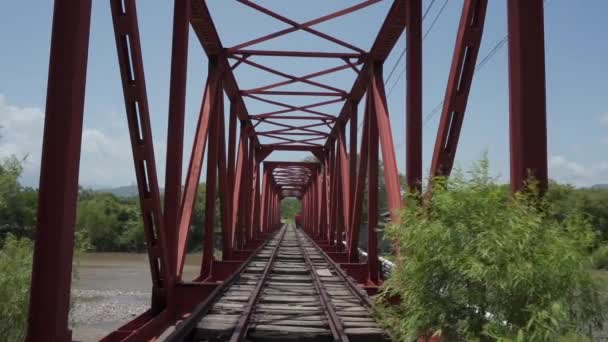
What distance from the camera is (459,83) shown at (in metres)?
6.29

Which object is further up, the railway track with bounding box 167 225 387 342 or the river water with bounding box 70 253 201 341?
the railway track with bounding box 167 225 387 342

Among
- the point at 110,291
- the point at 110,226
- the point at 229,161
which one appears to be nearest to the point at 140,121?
the point at 229,161

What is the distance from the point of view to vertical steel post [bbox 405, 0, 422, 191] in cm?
794

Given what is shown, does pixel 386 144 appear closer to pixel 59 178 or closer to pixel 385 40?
pixel 385 40

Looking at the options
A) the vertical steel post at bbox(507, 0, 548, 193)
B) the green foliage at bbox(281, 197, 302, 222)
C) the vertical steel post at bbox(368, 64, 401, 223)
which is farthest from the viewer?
the green foliage at bbox(281, 197, 302, 222)

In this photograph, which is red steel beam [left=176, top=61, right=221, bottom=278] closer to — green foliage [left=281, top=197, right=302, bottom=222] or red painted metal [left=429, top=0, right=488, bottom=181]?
red painted metal [left=429, top=0, right=488, bottom=181]

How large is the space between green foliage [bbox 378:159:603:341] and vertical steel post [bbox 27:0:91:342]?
94.8 inches

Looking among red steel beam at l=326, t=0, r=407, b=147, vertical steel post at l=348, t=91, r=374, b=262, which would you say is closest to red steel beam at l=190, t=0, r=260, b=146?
red steel beam at l=326, t=0, r=407, b=147

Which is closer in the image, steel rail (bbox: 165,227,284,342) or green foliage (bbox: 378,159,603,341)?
green foliage (bbox: 378,159,603,341)

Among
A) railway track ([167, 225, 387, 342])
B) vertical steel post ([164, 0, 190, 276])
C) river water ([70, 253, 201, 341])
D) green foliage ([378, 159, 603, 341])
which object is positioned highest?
vertical steel post ([164, 0, 190, 276])

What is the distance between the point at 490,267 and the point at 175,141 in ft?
17.2

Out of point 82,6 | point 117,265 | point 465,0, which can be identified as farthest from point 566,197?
point 117,265

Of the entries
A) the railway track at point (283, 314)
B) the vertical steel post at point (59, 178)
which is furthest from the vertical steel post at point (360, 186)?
the vertical steel post at point (59, 178)

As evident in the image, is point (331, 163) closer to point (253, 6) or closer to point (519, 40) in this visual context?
point (253, 6)
